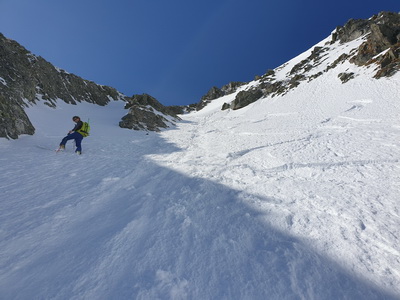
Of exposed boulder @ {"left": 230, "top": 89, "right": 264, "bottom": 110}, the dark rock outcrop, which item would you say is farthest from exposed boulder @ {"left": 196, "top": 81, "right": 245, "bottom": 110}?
the dark rock outcrop

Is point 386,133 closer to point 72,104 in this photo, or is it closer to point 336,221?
point 336,221

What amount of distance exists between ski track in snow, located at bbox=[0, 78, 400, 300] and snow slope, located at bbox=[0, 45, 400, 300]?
2cm

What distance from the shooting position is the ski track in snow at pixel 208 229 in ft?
8.17

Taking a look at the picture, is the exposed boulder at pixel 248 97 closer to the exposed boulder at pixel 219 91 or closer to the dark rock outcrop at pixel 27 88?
the dark rock outcrop at pixel 27 88

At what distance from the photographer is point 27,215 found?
3898 millimetres

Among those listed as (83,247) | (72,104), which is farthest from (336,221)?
(72,104)

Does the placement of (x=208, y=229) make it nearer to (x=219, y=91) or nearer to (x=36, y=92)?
(x=36, y=92)

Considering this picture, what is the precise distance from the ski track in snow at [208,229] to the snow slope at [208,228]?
2cm

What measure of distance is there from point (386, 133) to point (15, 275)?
11659 mm

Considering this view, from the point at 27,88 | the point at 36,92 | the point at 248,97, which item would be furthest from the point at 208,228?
the point at 248,97

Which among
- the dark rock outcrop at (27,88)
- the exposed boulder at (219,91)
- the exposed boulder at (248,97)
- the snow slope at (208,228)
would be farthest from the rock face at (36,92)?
the exposed boulder at (219,91)

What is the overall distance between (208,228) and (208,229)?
0.11 feet

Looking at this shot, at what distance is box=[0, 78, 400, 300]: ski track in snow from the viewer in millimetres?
2490

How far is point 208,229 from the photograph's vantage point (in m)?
3.59
